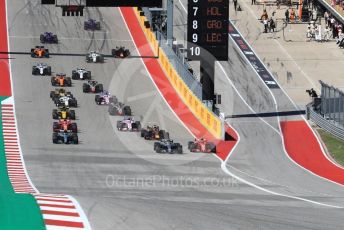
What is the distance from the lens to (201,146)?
4931 centimetres

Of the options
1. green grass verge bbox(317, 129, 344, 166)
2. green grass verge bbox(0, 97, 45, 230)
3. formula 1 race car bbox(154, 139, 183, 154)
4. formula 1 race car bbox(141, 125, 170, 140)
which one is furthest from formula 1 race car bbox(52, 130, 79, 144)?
green grass verge bbox(0, 97, 45, 230)

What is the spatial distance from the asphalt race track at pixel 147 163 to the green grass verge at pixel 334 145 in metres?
2.41

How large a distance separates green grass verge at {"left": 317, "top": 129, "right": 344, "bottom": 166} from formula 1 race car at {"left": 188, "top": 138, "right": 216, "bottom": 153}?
6.02 metres

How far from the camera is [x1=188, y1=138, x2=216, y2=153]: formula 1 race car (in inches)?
1935

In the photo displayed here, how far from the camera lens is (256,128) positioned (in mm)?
57031

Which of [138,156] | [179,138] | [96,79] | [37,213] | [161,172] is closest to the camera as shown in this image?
[37,213]

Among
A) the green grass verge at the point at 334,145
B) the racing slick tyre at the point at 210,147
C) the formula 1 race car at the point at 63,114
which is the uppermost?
the formula 1 race car at the point at 63,114

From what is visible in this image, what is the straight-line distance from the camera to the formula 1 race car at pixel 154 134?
2004 inches

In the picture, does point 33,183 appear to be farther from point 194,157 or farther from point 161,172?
point 194,157

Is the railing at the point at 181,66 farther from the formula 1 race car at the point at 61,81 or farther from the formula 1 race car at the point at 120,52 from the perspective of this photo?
the formula 1 race car at the point at 61,81

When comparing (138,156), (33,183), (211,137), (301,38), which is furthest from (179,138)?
(301,38)

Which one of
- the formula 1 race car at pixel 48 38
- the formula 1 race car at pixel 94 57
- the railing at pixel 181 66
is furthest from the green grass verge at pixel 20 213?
the formula 1 race car at pixel 48 38

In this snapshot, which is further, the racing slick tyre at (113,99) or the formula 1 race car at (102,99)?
the formula 1 race car at (102,99)

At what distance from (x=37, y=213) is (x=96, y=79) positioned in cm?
4308
